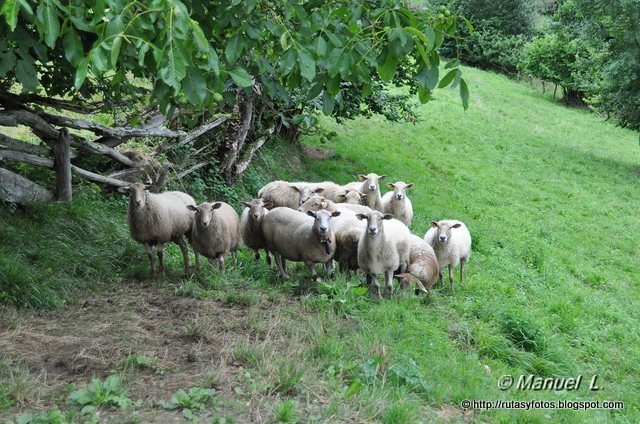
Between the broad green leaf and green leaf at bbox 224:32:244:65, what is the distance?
4.30 ft

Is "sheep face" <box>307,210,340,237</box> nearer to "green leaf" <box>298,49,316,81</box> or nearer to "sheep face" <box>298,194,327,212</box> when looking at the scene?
"sheep face" <box>298,194,327,212</box>

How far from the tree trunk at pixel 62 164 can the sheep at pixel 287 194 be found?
3.96 m

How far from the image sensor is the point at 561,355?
26.3 feet

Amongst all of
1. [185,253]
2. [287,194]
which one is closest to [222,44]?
[185,253]

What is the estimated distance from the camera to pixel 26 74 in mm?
4145

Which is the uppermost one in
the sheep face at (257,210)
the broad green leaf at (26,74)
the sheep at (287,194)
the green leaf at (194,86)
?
the green leaf at (194,86)

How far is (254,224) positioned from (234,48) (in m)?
5.89

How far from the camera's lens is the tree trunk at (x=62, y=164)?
8.80 m

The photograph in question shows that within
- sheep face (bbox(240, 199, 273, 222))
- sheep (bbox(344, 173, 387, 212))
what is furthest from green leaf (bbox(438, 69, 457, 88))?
sheep (bbox(344, 173, 387, 212))

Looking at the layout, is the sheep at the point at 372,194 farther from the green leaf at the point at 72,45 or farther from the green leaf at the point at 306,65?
the green leaf at the point at 72,45

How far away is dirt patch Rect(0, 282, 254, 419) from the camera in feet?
16.8

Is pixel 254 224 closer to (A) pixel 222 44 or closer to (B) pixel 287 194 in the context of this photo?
(B) pixel 287 194

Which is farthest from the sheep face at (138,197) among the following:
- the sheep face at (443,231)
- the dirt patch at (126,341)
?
the sheep face at (443,231)

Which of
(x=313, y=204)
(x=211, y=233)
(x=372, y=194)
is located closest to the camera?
(x=211, y=233)
